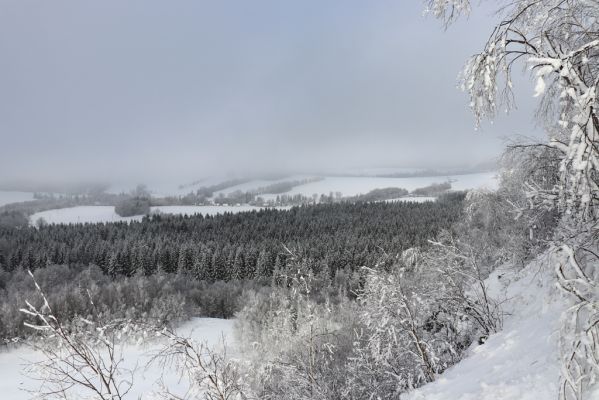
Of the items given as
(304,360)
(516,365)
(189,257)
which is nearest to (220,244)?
(189,257)

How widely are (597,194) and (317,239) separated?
96.5 meters

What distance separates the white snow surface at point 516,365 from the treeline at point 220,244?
5748 cm

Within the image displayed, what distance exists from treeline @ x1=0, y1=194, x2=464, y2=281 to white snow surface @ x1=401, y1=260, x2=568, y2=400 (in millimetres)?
57484

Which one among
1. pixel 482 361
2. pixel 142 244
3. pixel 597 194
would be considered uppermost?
pixel 597 194

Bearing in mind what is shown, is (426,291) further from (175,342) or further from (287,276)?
(175,342)

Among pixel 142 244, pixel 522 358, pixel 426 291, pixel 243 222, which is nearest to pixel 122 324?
pixel 522 358

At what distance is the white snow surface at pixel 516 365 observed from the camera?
16.0ft

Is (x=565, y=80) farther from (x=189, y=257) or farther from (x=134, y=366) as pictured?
(x=189, y=257)

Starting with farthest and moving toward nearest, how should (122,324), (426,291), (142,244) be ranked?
(142,244) → (426,291) → (122,324)

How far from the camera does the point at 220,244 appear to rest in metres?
98.2

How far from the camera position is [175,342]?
5.27m

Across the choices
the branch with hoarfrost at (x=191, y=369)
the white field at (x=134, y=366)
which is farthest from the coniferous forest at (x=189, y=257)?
the branch with hoarfrost at (x=191, y=369)

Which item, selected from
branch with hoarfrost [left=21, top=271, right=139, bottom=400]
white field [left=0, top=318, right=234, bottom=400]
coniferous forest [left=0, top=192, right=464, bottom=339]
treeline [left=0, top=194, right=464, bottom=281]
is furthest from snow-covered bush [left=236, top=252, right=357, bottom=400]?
treeline [left=0, top=194, right=464, bottom=281]

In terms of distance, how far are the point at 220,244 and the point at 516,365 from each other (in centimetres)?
9588
